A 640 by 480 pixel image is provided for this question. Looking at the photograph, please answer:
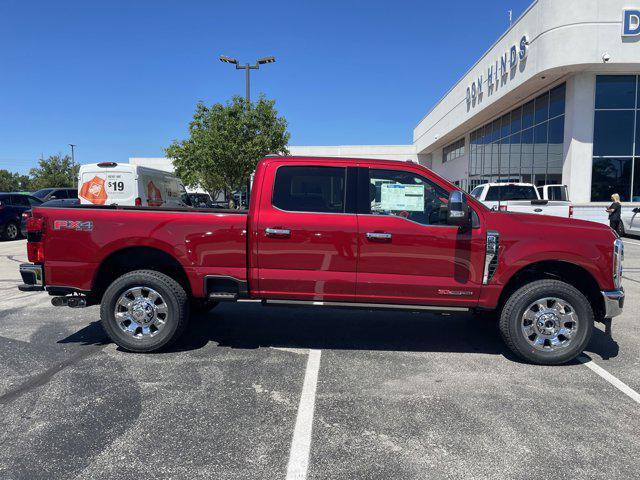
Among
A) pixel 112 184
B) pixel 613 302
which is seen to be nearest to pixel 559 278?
pixel 613 302

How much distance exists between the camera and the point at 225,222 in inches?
191

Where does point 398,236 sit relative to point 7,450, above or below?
above

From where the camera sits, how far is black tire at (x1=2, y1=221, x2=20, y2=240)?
1731 centimetres

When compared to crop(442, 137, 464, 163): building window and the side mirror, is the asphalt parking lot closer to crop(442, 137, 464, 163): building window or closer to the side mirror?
the side mirror

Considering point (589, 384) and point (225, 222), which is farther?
point (225, 222)

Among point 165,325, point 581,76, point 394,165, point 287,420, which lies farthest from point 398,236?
point 581,76

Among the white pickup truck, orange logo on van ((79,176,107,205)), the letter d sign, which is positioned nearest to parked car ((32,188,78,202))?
orange logo on van ((79,176,107,205))

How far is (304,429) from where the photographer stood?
11.4ft

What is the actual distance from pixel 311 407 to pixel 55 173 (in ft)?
237

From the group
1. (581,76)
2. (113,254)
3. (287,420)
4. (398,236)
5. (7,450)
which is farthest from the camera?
(581,76)

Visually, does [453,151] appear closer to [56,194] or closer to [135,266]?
[56,194]

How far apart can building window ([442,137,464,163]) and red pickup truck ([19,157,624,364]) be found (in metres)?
32.8

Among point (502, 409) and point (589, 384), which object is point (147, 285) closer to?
point (502, 409)

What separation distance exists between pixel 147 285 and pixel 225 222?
41.1 inches
